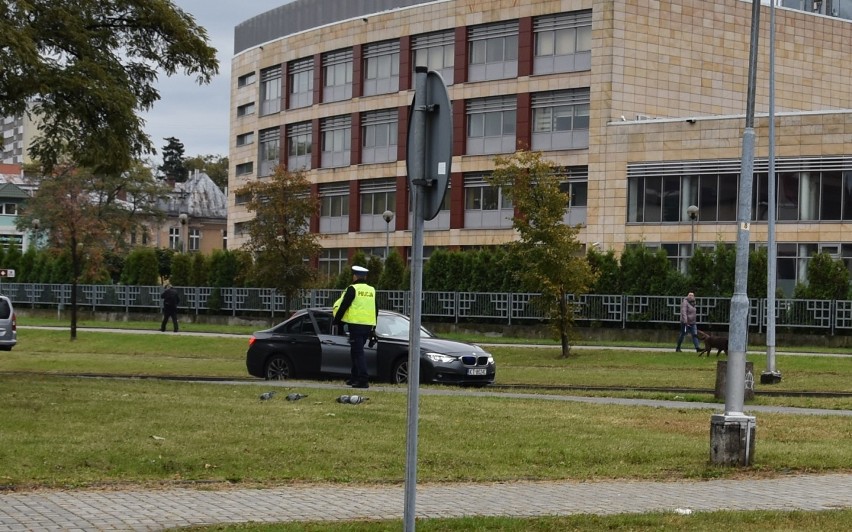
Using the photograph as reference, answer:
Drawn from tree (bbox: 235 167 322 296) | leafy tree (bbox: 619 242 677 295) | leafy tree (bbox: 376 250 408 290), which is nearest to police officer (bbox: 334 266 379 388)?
tree (bbox: 235 167 322 296)

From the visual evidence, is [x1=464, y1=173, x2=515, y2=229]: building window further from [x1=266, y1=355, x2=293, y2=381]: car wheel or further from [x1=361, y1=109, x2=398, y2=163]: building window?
[x1=266, y1=355, x2=293, y2=381]: car wheel

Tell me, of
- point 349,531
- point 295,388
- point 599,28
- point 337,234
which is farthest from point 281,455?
point 337,234

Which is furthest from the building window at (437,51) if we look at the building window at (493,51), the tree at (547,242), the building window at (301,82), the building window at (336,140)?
the tree at (547,242)

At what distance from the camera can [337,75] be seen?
232 feet

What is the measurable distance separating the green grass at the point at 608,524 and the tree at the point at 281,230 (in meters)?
37.8

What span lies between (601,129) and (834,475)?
47222 millimetres

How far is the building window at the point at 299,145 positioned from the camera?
72.6m

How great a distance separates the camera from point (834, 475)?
12375 mm

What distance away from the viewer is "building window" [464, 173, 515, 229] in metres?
63.0

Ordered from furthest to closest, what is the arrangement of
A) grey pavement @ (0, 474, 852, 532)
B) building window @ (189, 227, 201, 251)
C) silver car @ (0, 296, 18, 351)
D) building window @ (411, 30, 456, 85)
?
building window @ (189, 227, 201, 251)
building window @ (411, 30, 456, 85)
silver car @ (0, 296, 18, 351)
grey pavement @ (0, 474, 852, 532)

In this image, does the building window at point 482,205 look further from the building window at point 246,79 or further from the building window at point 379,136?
the building window at point 246,79

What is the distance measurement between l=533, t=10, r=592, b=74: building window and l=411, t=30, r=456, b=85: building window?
488 cm

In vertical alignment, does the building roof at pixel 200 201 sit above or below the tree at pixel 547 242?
above

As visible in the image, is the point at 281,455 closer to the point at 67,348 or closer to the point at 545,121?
the point at 67,348
